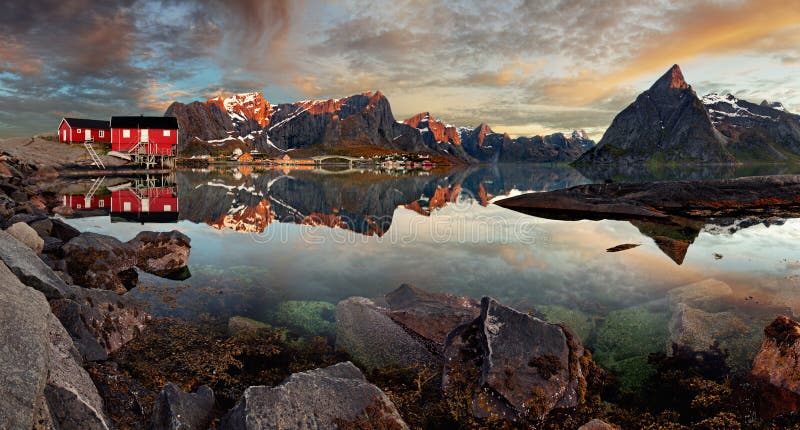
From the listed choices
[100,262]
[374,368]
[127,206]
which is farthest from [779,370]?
[127,206]

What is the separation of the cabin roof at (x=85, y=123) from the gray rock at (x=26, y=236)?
150 metres

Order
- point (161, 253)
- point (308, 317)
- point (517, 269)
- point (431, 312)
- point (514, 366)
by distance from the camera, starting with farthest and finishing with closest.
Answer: point (161, 253)
point (517, 269)
point (308, 317)
point (431, 312)
point (514, 366)

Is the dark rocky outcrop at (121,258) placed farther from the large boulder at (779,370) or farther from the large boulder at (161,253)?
the large boulder at (779,370)

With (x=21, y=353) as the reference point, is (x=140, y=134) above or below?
above

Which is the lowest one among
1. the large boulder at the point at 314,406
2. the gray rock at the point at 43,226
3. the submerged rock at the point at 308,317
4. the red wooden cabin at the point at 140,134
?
the submerged rock at the point at 308,317

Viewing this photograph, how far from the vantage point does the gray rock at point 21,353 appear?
5406 millimetres

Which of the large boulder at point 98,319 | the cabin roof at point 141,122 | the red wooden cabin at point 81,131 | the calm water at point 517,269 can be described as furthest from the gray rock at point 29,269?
the red wooden cabin at point 81,131

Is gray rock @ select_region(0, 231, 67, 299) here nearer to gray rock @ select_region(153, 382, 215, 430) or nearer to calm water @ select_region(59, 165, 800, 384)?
calm water @ select_region(59, 165, 800, 384)

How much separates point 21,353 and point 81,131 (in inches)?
6485

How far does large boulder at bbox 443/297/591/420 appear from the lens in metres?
8.37

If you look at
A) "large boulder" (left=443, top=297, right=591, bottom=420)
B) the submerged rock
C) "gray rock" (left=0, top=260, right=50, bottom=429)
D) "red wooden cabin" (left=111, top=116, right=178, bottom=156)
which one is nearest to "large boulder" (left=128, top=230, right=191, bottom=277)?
the submerged rock

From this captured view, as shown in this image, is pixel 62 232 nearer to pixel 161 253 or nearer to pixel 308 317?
pixel 161 253

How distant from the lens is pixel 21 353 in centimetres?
623

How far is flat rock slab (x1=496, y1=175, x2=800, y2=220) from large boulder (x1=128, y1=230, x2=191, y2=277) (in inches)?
1103
